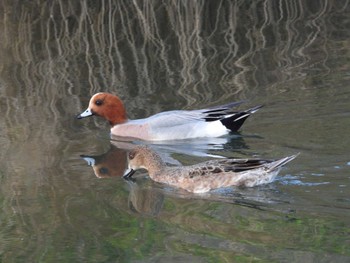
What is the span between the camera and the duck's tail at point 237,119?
9508 mm

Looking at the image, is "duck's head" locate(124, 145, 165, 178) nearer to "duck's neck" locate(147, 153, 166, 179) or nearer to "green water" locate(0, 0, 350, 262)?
"duck's neck" locate(147, 153, 166, 179)

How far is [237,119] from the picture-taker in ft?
31.4

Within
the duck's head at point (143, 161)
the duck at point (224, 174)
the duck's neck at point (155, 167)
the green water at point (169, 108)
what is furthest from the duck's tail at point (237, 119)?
the duck at point (224, 174)

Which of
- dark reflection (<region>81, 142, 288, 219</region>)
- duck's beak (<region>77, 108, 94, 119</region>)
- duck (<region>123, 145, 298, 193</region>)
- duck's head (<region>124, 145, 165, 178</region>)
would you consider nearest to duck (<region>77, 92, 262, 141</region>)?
duck's beak (<region>77, 108, 94, 119</region>)

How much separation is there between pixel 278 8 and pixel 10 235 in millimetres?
7479

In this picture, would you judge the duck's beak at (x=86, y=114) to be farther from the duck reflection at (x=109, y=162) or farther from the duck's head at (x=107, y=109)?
the duck reflection at (x=109, y=162)

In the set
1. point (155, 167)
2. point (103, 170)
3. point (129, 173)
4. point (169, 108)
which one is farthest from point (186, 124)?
point (155, 167)

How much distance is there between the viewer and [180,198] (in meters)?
7.39

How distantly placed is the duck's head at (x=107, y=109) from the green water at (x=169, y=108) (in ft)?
0.66

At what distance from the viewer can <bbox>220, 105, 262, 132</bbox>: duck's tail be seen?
31.2 ft

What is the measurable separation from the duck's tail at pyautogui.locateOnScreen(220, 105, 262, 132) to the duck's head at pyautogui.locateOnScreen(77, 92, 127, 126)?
1220 mm

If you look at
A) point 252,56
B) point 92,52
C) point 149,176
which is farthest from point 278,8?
point 149,176

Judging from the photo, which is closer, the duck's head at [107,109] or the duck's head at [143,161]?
the duck's head at [143,161]

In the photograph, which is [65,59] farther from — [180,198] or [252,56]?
[180,198]
